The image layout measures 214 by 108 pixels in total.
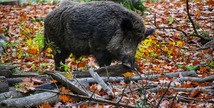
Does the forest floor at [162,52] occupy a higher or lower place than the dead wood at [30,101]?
lower

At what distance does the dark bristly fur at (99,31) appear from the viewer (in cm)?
709

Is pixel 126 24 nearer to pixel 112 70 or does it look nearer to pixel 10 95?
pixel 112 70

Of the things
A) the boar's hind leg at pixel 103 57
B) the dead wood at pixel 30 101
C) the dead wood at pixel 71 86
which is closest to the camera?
the dead wood at pixel 30 101

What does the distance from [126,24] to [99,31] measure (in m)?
0.64

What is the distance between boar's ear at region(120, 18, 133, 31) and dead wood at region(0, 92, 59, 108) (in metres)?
2.92

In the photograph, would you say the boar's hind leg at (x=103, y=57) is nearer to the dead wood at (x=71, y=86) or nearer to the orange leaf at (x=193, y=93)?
the dead wood at (x=71, y=86)

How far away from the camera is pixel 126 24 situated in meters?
6.99

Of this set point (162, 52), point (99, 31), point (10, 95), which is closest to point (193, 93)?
point (10, 95)

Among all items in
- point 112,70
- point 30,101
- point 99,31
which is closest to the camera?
point 30,101

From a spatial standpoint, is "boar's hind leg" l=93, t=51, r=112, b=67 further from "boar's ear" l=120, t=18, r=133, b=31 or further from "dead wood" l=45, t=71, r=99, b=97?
"dead wood" l=45, t=71, r=99, b=97

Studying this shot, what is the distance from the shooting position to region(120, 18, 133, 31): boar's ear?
22.7 ft

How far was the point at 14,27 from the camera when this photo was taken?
482 inches

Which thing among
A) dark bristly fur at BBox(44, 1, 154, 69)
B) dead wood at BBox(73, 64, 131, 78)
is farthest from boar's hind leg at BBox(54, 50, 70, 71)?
dead wood at BBox(73, 64, 131, 78)

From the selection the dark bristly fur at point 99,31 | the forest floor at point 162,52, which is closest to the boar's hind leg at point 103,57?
the dark bristly fur at point 99,31
